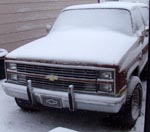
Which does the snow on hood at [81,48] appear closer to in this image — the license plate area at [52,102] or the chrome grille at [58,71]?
the chrome grille at [58,71]

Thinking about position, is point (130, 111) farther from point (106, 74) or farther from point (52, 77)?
point (52, 77)

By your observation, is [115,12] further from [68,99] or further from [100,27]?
[68,99]

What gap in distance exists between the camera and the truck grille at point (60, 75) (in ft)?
12.9

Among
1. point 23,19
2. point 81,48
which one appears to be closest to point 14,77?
point 81,48

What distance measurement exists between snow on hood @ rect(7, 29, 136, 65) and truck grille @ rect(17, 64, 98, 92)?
0.44 ft

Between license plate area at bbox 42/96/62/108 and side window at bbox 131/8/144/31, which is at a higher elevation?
side window at bbox 131/8/144/31

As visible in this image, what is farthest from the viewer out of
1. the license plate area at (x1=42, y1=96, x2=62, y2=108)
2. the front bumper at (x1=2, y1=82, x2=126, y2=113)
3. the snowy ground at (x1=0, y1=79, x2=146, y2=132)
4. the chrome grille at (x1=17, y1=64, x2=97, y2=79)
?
the snowy ground at (x1=0, y1=79, x2=146, y2=132)

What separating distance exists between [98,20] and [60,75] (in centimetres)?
Result: 174

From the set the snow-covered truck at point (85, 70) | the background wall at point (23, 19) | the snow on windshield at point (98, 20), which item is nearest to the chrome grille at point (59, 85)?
the snow-covered truck at point (85, 70)

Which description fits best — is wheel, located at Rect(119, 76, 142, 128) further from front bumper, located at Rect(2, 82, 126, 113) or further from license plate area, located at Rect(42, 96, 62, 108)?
license plate area, located at Rect(42, 96, 62, 108)

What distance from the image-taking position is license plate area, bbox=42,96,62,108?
4066mm

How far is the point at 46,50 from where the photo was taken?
4.44m

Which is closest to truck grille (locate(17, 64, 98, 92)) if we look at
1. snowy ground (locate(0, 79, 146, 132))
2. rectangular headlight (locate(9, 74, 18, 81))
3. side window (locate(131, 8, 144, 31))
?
rectangular headlight (locate(9, 74, 18, 81))

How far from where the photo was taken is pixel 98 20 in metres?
5.43
